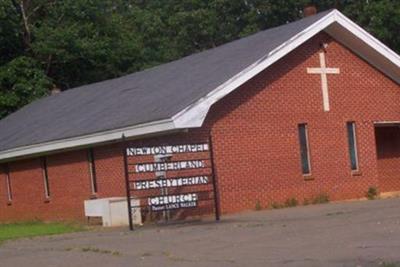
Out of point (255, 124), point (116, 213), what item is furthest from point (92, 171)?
point (255, 124)

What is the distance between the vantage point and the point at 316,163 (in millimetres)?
24125

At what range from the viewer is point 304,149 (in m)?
24.0

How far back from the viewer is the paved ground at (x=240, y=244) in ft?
36.3

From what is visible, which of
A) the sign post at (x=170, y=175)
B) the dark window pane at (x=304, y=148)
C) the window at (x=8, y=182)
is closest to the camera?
the sign post at (x=170, y=175)

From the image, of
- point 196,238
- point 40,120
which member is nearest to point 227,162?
point 196,238

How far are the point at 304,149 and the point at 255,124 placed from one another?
6.99ft

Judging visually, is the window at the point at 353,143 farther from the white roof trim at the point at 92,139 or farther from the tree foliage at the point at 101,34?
the tree foliage at the point at 101,34

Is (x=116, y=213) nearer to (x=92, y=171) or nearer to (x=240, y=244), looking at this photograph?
(x=92, y=171)

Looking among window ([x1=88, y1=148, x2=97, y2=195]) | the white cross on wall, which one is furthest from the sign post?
the white cross on wall

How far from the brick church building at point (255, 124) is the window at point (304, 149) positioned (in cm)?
3

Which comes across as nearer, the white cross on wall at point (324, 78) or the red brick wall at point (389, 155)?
the white cross on wall at point (324, 78)

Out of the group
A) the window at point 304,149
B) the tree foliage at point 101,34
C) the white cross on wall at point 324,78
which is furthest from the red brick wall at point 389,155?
the tree foliage at point 101,34

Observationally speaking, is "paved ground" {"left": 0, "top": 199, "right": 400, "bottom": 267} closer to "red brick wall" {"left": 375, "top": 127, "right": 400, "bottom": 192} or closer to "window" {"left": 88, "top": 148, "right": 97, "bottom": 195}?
"window" {"left": 88, "top": 148, "right": 97, "bottom": 195}

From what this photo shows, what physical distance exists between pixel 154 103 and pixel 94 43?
68.6ft
